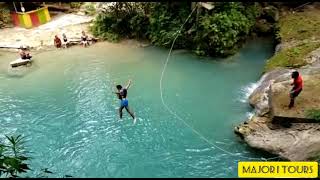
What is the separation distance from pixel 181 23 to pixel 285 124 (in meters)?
9.83

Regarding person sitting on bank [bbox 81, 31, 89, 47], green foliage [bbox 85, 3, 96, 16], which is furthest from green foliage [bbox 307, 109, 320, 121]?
green foliage [bbox 85, 3, 96, 16]

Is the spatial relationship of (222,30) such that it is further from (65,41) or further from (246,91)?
(65,41)

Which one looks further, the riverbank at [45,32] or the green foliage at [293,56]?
the riverbank at [45,32]

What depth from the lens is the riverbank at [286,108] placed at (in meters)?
13.2

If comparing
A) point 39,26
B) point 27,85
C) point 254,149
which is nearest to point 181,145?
point 254,149

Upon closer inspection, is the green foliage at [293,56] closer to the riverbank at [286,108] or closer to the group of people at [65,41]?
the riverbank at [286,108]

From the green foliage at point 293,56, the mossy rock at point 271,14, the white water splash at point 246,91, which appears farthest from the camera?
the mossy rock at point 271,14

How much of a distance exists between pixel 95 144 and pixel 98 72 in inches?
241

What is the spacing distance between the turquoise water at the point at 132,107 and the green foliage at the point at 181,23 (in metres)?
0.65

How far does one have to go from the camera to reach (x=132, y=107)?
1769cm

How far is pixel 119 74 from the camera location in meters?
20.6

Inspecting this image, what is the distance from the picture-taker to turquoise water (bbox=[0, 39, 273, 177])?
1438 cm

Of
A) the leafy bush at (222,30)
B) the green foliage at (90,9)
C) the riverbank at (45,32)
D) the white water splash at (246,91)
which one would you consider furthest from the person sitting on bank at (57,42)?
the white water splash at (246,91)

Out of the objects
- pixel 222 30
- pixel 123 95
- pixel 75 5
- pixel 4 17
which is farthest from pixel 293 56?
pixel 4 17
